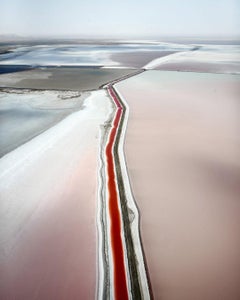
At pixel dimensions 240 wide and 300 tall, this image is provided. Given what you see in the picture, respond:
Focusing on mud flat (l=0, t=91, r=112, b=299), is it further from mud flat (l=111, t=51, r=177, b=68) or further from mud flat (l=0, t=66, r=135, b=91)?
mud flat (l=111, t=51, r=177, b=68)

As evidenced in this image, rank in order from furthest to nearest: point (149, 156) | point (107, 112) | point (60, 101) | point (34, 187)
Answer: point (60, 101), point (107, 112), point (149, 156), point (34, 187)

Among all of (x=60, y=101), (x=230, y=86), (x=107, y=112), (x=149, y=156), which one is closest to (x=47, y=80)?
(x=60, y=101)

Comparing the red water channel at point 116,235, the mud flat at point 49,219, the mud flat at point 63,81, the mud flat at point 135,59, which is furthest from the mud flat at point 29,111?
the mud flat at point 135,59

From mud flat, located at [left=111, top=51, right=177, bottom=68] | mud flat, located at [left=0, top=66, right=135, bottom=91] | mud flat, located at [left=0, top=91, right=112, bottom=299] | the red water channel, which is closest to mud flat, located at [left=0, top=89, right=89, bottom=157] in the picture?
mud flat, located at [left=0, top=91, right=112, bottom=299]

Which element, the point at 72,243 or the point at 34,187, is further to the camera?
the point at 34,187

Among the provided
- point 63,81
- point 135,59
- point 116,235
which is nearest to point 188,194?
point 116,235

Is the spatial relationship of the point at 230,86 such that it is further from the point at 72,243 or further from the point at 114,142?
the point at 72,243
